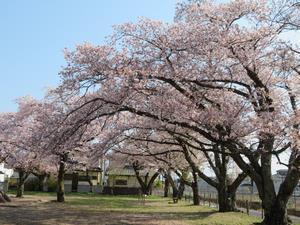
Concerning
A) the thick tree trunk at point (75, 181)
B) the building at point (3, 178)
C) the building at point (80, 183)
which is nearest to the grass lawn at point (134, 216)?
the building at point (3, 178)

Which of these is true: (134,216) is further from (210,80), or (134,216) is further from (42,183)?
(42,183)

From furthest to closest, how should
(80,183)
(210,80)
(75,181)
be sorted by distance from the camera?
1. (80,183)
2. (75,181)
3. (210,80)

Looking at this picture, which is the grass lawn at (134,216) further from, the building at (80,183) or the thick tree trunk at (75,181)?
the thick tree trunk at (75,181)

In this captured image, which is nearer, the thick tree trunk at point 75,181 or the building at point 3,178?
the building at point 3,178

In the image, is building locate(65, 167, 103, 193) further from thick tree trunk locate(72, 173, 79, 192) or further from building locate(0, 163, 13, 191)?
building locate(0, 163, 13, 191)

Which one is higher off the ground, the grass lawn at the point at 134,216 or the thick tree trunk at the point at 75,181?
the thick tree trunk at the point at 75,181

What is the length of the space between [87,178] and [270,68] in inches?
1859

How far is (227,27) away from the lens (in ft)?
42.9

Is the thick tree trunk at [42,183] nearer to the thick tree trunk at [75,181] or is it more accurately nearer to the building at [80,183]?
the building at [80,183]

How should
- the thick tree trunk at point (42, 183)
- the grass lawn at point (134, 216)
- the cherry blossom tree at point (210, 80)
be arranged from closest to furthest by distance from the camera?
the cherry blossom tree at point (210, 80), the grass lawn at point (134, 216), the thick tree trunk at point (42, 183)

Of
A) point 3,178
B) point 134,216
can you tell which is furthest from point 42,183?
point 134,216

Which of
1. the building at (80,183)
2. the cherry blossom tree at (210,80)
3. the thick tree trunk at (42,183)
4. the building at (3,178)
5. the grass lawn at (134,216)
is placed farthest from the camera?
Result: the building at (80,183)

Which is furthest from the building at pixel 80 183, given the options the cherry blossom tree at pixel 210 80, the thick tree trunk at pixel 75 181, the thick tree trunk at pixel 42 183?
the cherry blossom tree at pixel 210 80

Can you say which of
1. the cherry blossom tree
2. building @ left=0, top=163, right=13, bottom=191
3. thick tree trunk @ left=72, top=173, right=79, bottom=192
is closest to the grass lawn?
the cherry blossom tree
